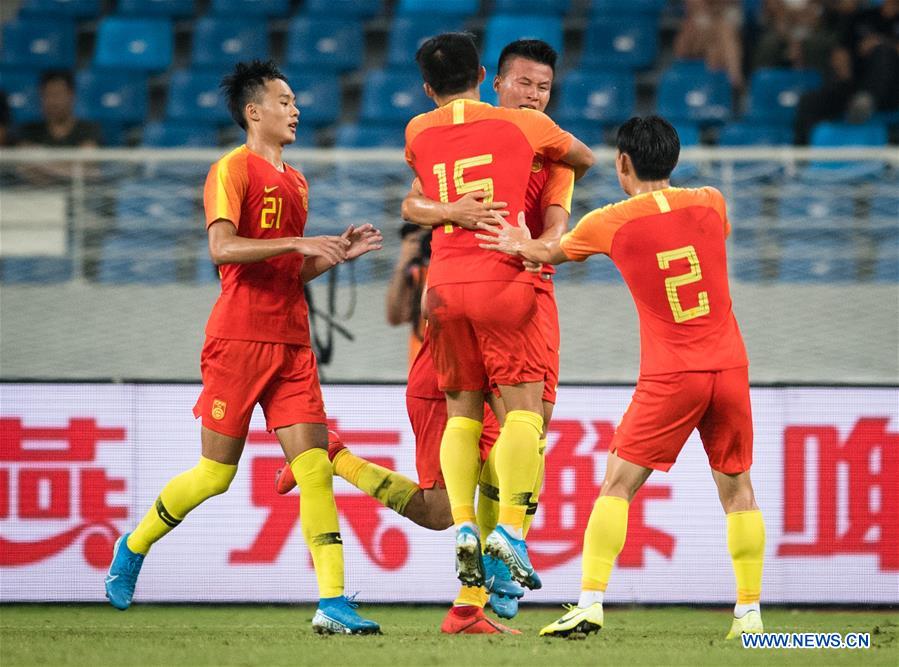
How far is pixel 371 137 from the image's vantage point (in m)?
12.4

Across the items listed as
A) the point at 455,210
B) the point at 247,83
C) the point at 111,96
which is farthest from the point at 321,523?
the point at 111,96

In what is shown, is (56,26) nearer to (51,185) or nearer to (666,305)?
(51,185)

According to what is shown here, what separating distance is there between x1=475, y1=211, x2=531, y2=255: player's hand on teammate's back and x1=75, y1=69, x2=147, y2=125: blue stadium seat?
782cm

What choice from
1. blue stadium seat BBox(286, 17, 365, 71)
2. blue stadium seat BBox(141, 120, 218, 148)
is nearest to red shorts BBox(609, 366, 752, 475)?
blue stadium seat BBox(141, 120, 218, 148)

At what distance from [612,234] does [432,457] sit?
1648 millimetres

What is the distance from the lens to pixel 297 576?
830cm

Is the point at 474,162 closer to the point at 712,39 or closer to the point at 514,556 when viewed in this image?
the point at 514,556

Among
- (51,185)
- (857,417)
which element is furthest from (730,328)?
(51,185)

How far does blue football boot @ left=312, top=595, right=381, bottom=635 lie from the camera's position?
20.0 ft

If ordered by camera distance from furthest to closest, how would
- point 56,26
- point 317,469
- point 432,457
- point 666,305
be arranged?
point 56,26, point 432,457, point 317,469, point 666,305

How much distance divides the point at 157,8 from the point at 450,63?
8.80 meters

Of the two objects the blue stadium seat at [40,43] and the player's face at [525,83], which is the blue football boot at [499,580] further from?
the blue stadium seat at [40,43]

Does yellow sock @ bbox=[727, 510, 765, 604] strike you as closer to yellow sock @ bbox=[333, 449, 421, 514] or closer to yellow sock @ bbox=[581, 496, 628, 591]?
yellow sock @ bbox=[581, 496, 628, 591]

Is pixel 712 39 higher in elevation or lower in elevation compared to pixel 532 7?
lower
